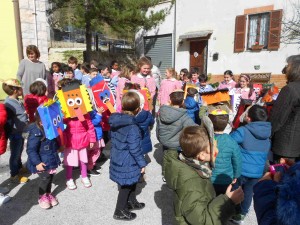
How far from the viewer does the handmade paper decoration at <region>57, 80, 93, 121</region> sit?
3.20m

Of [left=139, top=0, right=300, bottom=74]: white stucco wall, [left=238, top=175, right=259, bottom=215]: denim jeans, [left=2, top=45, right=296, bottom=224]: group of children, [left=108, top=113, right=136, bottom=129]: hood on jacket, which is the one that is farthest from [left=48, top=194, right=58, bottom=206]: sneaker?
[left=139, top=0, right=300, bottom=74]: white stucco wall

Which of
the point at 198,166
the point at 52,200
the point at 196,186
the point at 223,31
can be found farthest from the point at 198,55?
the point at 196,186

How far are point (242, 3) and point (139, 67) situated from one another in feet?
30.0

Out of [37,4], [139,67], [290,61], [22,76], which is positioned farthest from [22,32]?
[290,61]

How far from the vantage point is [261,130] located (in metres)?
2.79

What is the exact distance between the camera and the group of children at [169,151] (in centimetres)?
173

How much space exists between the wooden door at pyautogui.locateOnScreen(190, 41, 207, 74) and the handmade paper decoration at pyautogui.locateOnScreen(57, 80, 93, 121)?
11319 millimetres

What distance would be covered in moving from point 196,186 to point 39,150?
6.65 feet

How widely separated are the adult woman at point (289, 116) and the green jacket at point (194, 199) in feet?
4.56

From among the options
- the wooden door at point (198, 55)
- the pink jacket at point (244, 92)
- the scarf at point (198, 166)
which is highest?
the wooden door at point (198, 55)

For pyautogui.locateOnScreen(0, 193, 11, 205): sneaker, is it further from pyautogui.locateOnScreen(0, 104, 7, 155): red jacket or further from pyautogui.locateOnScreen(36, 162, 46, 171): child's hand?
pyautogui.locateOnScreen(36, 162, 46, 171): child's hand

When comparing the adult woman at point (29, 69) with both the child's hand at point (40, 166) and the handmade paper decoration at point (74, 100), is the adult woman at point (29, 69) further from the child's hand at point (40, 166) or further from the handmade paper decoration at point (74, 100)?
the child's hand at point (40, 166)

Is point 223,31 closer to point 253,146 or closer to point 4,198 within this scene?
point 253,146

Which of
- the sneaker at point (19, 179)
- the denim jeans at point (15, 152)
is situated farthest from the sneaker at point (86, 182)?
the denim jeans at point (15, 152)
